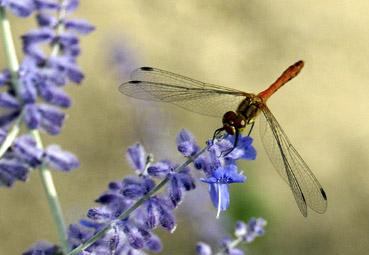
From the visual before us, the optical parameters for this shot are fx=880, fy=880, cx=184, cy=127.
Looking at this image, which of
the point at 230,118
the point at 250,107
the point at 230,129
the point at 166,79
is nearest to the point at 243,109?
the point at 250,107

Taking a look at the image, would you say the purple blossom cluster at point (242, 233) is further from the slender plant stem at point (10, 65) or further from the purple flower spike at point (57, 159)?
the slender plant stem at point (10, 65)

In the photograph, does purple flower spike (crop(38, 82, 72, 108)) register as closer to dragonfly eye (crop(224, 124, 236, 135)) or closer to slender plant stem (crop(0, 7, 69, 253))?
slender plant stem (crop(0, 7, 69, 253))

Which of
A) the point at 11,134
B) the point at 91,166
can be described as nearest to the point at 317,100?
the point at 91,166

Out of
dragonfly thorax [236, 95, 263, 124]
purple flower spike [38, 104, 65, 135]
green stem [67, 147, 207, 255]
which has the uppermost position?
dragonfly thorax [236, 95, 263, 124]

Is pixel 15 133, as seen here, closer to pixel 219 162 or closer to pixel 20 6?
pixel 20 6

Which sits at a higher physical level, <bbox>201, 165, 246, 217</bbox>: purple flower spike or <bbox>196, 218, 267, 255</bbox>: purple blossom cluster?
<bbox>196, 218, 267, 255</bbox>: purple blossom cluster

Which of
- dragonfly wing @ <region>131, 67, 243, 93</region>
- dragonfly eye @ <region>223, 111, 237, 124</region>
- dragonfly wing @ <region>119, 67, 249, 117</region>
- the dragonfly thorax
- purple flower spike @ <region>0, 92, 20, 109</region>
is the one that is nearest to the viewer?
purple flower spike @ <region>0, 92, 20, 109</region>

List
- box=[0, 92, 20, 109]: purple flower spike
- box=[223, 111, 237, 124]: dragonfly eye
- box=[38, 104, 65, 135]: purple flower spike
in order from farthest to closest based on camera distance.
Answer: box=[223, 111, 237, 124]: dragonfly eye → box=[38, 104, 65, 135]: purple flower spike → box=[0, 92, 20, 109]: purple flower spike

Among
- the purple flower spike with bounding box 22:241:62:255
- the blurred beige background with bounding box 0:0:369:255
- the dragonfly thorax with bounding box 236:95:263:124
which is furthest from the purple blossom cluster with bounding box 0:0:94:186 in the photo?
the blurred beige background with bounding box 0:0:369:255
